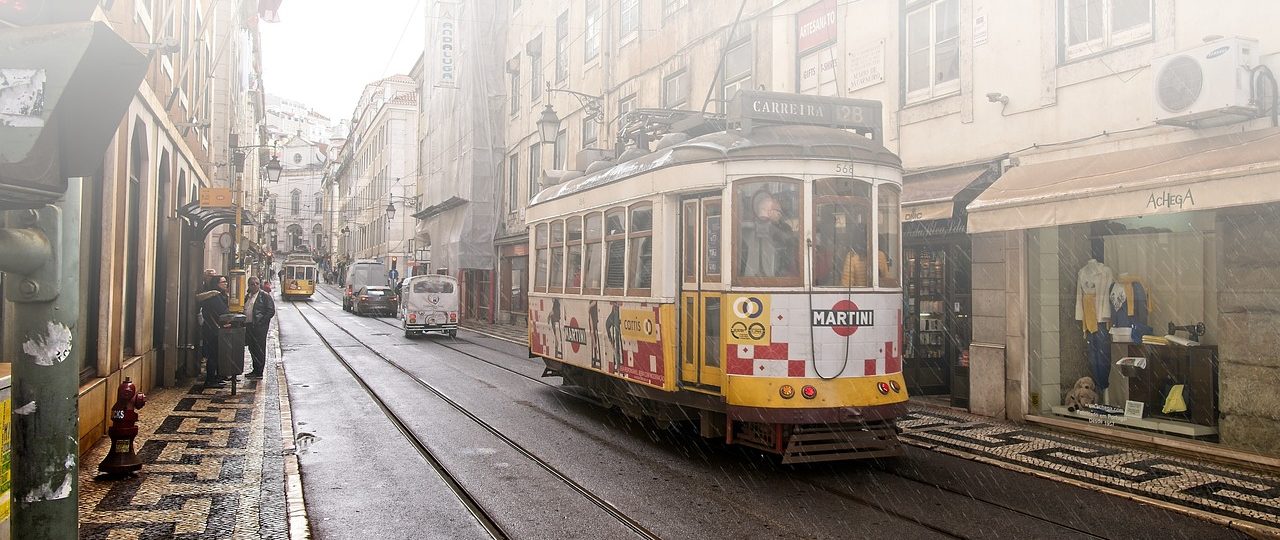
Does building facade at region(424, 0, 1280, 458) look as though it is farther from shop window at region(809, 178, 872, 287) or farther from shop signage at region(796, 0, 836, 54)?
shop window at region(809, 178, 872, 287)

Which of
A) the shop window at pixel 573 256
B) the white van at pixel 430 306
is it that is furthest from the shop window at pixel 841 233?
the white van at pixel 430 306

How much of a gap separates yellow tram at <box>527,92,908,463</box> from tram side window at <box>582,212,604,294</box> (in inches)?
31.3

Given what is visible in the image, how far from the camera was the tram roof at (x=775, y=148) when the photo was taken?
24.4ft

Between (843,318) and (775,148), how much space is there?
5.24 ft

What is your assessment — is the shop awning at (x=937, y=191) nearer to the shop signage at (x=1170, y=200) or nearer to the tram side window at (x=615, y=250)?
the shop signage at (x=1170, y=200)

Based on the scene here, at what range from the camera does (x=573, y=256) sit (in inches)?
406

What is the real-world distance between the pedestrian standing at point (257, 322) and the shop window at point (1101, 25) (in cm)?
1176

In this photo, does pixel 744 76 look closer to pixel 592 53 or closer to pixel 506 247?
pixel 592 53

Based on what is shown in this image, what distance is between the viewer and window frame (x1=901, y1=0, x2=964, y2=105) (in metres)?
11.2

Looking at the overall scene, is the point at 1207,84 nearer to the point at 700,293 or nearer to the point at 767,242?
the point at 767,242

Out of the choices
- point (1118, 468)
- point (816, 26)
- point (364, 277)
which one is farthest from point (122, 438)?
point (364, 277)

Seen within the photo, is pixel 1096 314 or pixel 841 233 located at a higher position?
pixel 841 233

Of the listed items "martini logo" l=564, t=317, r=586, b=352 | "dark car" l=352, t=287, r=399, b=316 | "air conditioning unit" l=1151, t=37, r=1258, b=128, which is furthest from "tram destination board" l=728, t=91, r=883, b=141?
"dark car" l=352, t=287, r=399, b=316

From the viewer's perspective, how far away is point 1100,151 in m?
9.05
